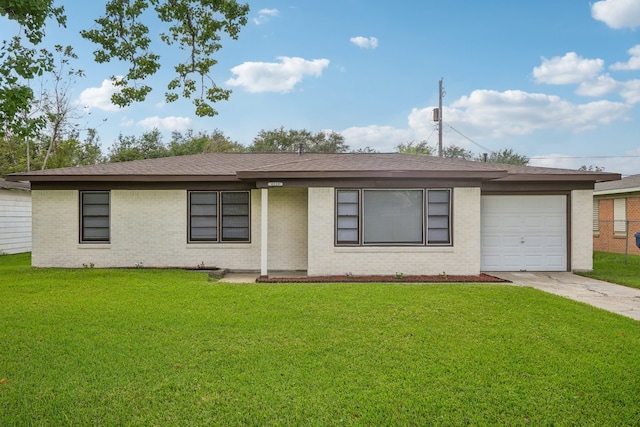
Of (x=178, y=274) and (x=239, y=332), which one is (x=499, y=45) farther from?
(x=239, y=332)

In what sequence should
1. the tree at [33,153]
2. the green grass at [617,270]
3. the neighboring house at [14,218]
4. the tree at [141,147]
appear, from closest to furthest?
the green grass at [617,270] → the neighboring house at [14,218] → the tree at [33,153] → the tree at [141,147]

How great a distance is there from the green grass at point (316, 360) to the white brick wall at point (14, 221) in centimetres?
1178

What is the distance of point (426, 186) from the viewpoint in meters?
9.93

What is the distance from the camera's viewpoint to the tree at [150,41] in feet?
20.6

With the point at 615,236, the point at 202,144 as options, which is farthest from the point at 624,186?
the point at 202,144

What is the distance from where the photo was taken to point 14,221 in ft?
55.7

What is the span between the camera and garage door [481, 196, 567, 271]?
37.0 ft

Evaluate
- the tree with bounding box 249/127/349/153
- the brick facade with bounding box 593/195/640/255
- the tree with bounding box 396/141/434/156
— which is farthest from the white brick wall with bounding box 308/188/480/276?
the tree with bounding box 396/141/434/156

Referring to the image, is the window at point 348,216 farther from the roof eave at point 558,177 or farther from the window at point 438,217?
the roof eave at point 558,177

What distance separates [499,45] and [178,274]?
54.0ft

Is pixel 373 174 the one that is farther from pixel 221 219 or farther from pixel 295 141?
pixel 295 141

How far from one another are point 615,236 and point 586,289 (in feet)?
35.2

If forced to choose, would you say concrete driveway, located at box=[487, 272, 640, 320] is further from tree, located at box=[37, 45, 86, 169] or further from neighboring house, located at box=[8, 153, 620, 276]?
tree, located at box=[37, 45, 86, 169]

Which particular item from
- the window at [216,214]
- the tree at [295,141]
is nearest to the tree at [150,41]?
the window at [216,214]
